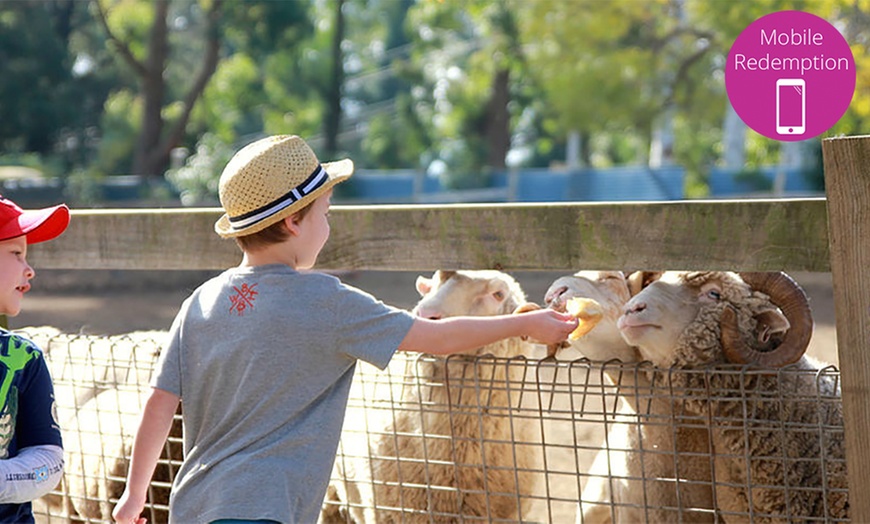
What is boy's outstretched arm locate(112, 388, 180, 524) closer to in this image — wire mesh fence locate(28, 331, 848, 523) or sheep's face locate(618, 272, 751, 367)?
wire mesh fence locate(28, 331, 848, 523)

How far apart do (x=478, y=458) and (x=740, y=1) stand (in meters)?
18.9

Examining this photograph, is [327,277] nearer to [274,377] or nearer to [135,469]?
[274,377]

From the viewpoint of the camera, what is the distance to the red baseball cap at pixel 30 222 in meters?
2.45

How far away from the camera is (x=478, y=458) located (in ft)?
12.3

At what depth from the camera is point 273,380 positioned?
242 cm

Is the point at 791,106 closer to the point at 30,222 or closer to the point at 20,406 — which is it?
the point at 30,222

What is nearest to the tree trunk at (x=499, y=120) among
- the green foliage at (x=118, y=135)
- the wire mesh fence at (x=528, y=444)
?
the green foliage at (x=118, y=135)

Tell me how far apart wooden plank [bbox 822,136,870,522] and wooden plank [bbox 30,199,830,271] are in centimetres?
12

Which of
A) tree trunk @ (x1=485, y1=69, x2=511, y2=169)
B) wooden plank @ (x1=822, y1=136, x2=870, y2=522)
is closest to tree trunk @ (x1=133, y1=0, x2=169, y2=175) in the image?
tree trunk @ (x1=485, y1=69, x2=511, y2=169)

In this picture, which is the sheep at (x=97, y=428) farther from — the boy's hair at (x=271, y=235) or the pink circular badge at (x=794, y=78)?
the pink circular badge at (x=794, y=78)

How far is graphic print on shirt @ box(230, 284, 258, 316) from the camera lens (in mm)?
2453

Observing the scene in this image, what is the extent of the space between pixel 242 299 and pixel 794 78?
445 inches

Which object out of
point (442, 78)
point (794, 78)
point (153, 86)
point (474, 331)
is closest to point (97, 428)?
point (474, 331)

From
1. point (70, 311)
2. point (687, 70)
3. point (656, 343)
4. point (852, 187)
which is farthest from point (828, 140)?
point (687, 70)
